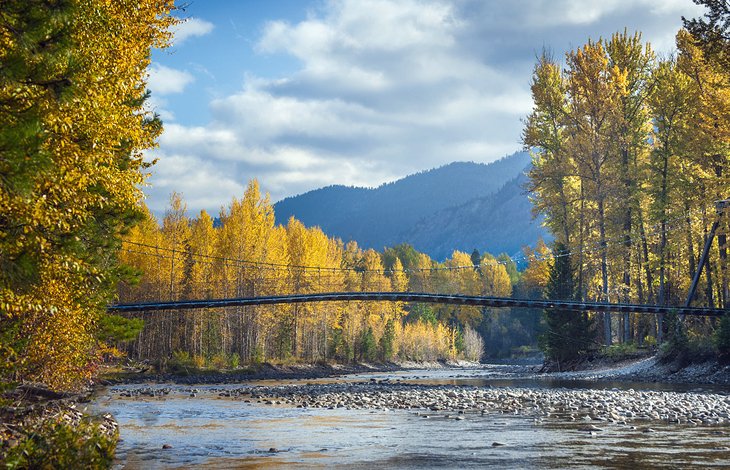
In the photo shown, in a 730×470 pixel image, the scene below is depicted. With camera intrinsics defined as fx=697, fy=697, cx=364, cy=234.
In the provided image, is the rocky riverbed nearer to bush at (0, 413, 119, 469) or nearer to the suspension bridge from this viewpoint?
bush at (0, 413, 119, 469)

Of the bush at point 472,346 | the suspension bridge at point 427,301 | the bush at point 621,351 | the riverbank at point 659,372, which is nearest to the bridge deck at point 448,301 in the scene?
the suspension bridge at point 427,301

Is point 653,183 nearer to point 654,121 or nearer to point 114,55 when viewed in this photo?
point 654,121

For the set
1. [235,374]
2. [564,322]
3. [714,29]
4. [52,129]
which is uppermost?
[714,29]

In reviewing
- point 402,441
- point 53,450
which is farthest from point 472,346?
point 53,450

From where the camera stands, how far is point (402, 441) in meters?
12.0

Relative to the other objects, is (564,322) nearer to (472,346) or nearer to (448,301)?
(448,301)

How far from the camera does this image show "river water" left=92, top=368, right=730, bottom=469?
9734 millimetres

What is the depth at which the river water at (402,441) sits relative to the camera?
9734 mm

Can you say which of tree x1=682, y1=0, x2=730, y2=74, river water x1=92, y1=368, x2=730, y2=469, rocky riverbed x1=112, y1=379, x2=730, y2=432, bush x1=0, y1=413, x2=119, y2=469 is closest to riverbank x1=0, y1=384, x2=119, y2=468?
bush x1=0, y1=413, x2=119, y2=469

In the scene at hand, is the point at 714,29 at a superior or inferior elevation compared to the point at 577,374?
superior

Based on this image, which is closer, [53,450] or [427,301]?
[53,450]

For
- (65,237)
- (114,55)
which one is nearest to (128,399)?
(65,237)

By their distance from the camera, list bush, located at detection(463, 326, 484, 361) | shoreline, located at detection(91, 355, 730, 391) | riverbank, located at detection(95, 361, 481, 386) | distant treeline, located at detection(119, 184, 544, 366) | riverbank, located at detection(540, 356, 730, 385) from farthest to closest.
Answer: bush, located at detection(463, 326, 484, 361) → distant treeline, located at detection(119, 184, 544, 366) → riverbank, located at detection(95, 361, 481, 386) → shoreline, located at detection(91, 355, 730, 391) → riverbank, located at detection(540, 356, 730, 385)

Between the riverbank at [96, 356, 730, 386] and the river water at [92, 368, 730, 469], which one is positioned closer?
the river water at [92, 368, 730, 469]
